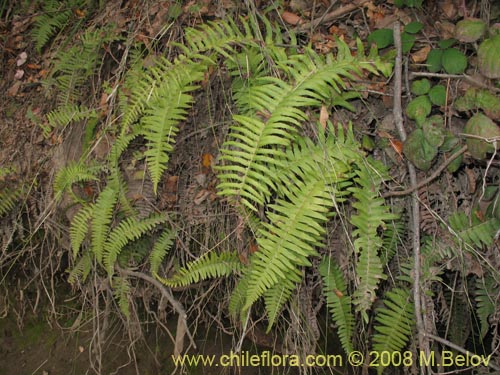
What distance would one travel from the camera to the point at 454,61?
6.53 feet

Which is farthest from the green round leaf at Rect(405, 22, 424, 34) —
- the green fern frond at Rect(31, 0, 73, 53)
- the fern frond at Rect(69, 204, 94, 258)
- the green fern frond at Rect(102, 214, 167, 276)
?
the green fern frond at Rect(31, 0, 73, 53)

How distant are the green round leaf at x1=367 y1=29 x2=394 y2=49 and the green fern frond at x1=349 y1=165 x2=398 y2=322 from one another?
574mm

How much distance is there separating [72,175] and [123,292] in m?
0.68

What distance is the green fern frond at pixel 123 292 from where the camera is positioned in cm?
256

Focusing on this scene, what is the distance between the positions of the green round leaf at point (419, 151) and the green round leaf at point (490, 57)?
33cm

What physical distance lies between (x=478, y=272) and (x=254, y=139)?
1106 mm

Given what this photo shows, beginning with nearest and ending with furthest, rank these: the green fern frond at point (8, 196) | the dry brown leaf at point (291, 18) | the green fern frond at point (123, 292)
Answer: the dry brown leaf at point (291, 18)
the green fern frond at point (123, 292)
the green fern frond at point (8, 196)

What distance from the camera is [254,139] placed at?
1.86 metres

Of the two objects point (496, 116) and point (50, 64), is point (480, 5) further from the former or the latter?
point (50, 64)

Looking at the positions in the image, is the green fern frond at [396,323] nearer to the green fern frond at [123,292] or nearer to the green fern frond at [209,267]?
the green fern frond at [209,267]

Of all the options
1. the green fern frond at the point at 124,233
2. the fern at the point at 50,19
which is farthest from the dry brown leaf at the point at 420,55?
the fern at the point at 50,19

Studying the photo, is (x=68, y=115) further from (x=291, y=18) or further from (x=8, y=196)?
(x=291, y=18)

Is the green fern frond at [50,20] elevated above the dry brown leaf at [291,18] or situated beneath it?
situated beneath

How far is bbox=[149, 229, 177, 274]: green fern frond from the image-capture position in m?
2.43
